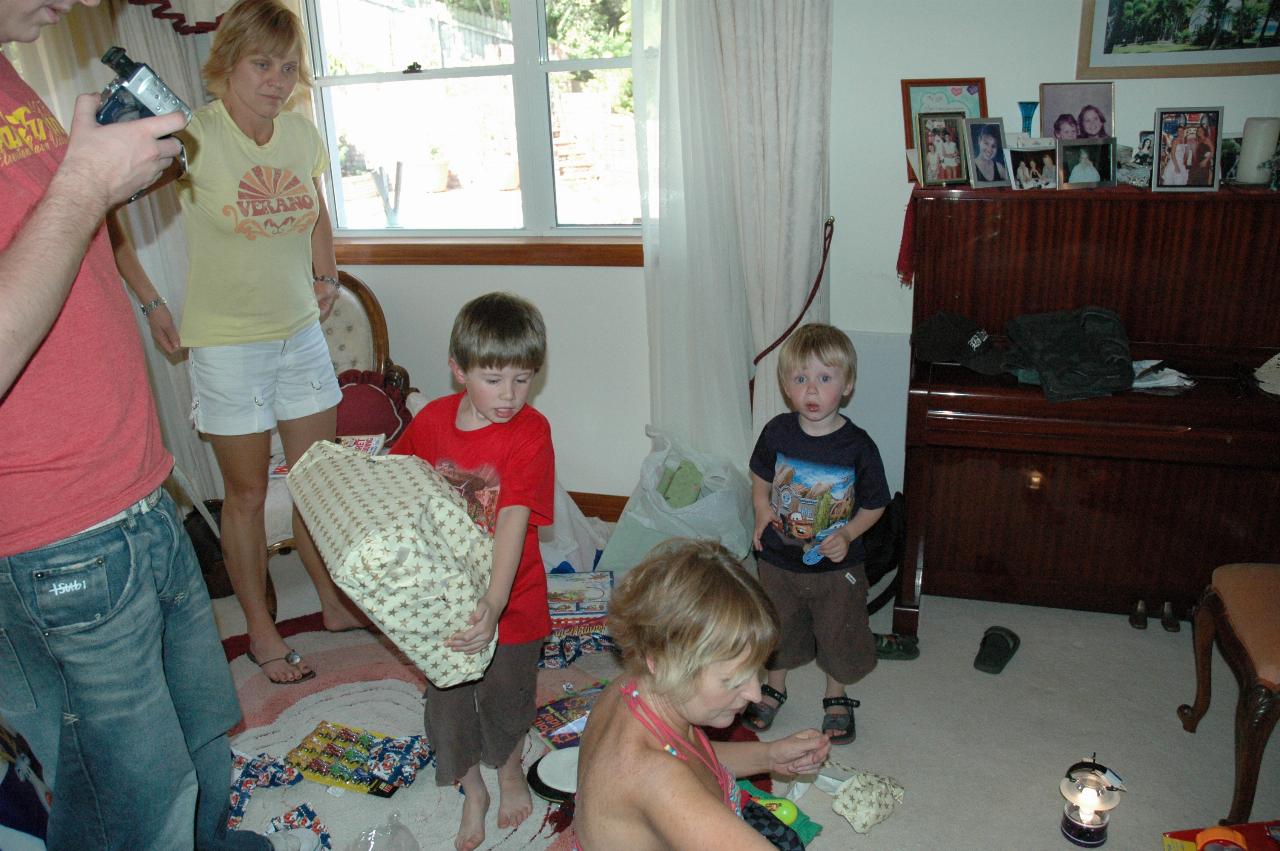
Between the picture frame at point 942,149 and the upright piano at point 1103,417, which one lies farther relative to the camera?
the picture frame at point 942,149

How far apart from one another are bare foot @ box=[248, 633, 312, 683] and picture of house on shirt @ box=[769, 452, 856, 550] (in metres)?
1.36

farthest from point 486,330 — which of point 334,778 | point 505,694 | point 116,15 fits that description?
point 116,15

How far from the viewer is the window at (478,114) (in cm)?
335

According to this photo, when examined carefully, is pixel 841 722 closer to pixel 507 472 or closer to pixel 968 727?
pixel 968 727

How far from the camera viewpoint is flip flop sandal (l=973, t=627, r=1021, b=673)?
2562mm

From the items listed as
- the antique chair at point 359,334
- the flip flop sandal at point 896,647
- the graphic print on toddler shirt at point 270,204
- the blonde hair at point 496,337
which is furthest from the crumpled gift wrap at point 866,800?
the antique chair at point 359,334

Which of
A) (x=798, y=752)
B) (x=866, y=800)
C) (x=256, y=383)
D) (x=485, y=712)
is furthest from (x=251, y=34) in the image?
(x=866, y=800)

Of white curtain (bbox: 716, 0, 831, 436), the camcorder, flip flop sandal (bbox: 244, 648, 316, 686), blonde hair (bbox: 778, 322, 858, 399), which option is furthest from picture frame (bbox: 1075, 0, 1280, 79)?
flip flop sandal (bbox: 244, 648, 316, 686)

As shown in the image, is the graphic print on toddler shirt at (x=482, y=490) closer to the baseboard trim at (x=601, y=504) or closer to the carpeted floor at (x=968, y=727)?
the carpeted floor at (x=968, y=727)

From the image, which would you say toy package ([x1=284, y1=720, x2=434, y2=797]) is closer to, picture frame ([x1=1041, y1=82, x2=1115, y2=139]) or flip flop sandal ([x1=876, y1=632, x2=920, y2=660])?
flip flop sandal ([x1=876, y1=632, x2=920, y2=660])

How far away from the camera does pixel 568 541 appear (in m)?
3.14

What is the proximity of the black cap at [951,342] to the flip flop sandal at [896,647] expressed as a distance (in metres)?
0.77

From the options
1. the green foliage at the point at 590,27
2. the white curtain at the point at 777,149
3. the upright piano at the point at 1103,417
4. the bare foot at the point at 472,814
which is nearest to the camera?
the bare foot at the point at 472,814

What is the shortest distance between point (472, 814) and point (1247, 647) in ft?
5.29
